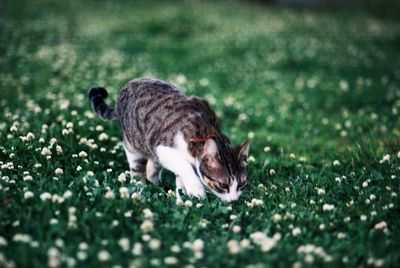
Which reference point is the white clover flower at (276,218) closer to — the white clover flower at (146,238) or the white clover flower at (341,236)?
the white clover flower at (341,236)

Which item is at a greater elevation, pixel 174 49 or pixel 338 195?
pixel 174 49

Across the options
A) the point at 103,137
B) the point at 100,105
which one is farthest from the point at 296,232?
the point at 100,105

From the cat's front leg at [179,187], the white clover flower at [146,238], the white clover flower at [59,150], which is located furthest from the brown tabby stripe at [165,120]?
the white clover flower at [146,238]

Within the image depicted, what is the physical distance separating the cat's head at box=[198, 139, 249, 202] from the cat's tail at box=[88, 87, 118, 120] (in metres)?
2.01

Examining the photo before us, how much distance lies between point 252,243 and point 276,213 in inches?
28.0

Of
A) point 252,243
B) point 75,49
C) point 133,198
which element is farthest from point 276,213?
point 75,49

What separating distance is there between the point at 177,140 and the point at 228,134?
318 centimetres

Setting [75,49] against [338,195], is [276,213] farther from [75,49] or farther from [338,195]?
[75,49]

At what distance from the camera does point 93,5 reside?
77.2 feet

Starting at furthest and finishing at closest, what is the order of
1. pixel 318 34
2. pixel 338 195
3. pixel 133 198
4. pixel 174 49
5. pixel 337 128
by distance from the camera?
1. pixel 318 34
2. pixel 174 49
3. pixel 337 128
4. pixel 338 195
5. pixel 133 198

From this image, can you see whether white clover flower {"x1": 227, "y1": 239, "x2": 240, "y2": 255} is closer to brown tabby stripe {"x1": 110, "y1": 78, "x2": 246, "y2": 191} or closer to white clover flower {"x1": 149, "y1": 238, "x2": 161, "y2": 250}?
white clover flower {"x1": 149, "y1": 238, "x2": 161, "y2": 250}

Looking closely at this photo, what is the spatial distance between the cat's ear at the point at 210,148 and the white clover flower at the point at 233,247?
1249 mm

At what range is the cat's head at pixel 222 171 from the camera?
5440mm

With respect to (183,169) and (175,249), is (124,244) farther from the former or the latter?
(183,169)
